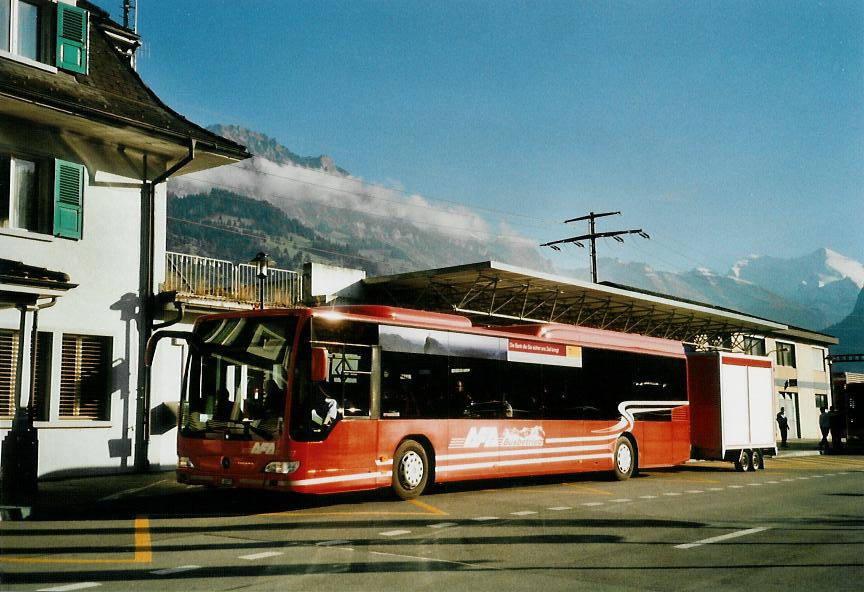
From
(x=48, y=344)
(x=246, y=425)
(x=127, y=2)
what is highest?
(x=127, y=2)

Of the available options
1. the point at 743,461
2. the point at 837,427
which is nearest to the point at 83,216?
the point at 743,461

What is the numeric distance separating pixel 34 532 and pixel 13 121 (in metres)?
9.47

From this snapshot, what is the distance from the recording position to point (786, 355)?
53438mm

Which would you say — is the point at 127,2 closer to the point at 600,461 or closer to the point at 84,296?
the point at 84,296

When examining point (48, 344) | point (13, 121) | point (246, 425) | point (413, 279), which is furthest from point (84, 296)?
point (413, 279)

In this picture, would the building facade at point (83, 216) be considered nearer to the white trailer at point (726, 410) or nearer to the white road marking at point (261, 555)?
the white road marking at point (261, 555)

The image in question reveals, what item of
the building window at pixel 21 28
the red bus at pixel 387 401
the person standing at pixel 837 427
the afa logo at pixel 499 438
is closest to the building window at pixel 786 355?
the person standing at pixel 837 427

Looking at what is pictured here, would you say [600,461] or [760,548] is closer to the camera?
[760,548]

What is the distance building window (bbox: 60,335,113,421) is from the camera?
17.8 meters

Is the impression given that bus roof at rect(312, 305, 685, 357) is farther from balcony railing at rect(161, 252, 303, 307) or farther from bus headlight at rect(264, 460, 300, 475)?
balcony railing at rect(161, 252, 303, 307)

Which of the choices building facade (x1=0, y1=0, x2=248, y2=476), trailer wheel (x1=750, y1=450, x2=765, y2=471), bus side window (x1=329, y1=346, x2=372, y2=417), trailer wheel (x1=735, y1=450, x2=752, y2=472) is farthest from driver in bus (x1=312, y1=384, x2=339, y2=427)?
trailer wheel (x1=750, y1=450, x2=765, y2=471)

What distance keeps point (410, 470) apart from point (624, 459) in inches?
290

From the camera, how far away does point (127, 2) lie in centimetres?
2498

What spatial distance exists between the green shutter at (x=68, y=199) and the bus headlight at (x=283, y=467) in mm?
8161
